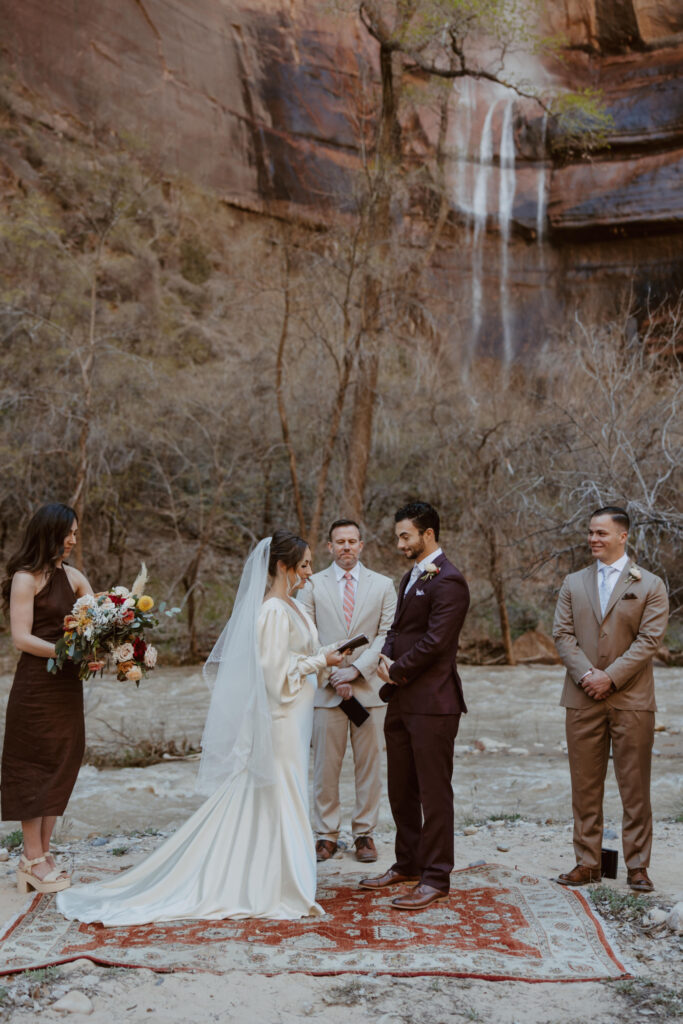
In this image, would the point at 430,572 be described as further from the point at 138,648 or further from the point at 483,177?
the point at 483,177

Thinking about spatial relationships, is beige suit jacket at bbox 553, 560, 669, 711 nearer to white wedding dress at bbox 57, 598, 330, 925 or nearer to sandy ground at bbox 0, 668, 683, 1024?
sandy ground at bbox 0, 668, 683, 1024

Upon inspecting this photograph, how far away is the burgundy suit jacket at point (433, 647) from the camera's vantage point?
197 inches

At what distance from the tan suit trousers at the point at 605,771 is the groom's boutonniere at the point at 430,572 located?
1.25 meters

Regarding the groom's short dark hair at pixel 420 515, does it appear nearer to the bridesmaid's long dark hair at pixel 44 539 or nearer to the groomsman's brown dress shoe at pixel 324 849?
the bridesmaid's long dark hair at pixel 44 539

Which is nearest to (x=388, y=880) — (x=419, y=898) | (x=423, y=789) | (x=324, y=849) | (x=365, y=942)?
(x=419, y=898)

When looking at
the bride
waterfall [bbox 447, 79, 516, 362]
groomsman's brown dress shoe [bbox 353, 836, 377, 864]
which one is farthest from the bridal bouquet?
waterfall [bbox 447, 79, 516, 362]

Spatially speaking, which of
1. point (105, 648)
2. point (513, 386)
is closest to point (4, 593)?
point (105, 648)

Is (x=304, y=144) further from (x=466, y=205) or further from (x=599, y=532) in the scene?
(x=599, y=532)

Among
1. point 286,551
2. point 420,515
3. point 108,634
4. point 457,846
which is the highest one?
point 420,515

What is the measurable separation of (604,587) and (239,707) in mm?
2262

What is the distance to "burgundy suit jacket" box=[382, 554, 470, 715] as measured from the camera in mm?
5004

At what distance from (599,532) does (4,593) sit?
344 cm

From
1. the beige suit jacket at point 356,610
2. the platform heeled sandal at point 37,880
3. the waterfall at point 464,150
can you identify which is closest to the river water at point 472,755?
the beige suit jacket at point 356,610

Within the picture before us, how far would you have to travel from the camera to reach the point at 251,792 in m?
4.93
